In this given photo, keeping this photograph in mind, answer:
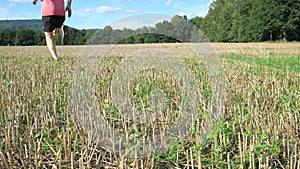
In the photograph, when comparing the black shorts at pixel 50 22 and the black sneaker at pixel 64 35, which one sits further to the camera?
the black sneaker at pixel 64 35

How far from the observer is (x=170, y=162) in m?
2.14

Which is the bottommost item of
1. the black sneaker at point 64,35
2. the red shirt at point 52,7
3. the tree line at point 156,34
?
the tree line at point 156,34

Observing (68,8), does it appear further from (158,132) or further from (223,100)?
(158,132)

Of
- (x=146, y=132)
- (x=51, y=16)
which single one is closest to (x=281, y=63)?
(x=51, y=16)

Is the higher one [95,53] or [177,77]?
[95,53]

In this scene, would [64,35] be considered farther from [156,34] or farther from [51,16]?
[156,34]

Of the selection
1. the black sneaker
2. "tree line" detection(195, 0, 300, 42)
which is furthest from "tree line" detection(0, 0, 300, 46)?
the black sneaker

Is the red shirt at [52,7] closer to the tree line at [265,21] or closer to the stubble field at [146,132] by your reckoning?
the stubble field at [146,132]

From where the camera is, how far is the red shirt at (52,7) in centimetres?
707

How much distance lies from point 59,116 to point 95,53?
79cm

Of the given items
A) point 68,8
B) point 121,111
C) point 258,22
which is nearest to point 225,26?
point 258,22

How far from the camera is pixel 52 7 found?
278 inches

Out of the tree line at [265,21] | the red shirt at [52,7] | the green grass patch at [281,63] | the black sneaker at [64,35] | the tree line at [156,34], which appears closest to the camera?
the tree line at [156,34]

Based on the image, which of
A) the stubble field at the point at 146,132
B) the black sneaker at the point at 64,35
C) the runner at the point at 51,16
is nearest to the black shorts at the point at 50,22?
the runner at the point at 51,16
